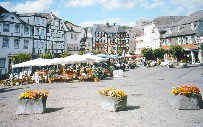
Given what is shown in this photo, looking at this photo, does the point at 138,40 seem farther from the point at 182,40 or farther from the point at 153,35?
the point at 182,40

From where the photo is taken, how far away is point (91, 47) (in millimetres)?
81188

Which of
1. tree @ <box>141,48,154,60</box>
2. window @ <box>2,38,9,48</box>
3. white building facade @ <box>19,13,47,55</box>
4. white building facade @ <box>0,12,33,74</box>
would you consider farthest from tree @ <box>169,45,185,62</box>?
window @ <box>2,38,9,48</box>

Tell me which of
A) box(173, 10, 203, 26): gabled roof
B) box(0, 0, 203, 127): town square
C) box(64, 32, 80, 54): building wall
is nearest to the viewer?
box(0, 0, 203, 127): town square

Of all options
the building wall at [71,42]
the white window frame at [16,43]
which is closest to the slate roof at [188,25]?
the building wall at [71,42]

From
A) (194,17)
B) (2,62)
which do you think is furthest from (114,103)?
(194,17)

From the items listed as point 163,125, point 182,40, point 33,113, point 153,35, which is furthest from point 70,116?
point 153,35

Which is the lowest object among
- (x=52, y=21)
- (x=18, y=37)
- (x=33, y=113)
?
(x=33, y=113)

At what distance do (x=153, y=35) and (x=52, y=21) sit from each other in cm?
2859

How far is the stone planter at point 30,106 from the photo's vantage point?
10961 millimetres

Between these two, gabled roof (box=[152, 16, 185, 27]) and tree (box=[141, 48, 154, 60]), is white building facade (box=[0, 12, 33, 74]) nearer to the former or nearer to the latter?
tree (box=[141, 48, 154, 60])

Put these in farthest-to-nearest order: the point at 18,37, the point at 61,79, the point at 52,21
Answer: the point at 52,21 → the point at 18,37 → the point at 61,79

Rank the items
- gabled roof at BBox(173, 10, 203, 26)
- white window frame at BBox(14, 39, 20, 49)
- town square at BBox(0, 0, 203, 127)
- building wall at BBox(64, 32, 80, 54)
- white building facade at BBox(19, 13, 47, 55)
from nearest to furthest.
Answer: town square at BBox(0, 0, 203, 127), white window frame at BBox(14, 39, 20, 49), white building facade at BBox(19, 13, 47, 55), gabled roof at BBox(173, 10, 203, 26), building wall at BBox(64, 32, 80, 54)

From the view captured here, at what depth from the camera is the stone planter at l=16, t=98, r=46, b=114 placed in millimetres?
10961

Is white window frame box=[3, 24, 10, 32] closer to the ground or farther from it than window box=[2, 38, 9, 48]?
farther from it
